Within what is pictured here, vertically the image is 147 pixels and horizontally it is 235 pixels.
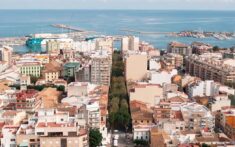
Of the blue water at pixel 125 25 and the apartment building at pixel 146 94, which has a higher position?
the apartment building at pixel 146 94

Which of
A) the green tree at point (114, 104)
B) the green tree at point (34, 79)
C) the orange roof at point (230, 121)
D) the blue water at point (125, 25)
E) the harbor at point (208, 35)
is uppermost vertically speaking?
the orange roof at point (230, 121)

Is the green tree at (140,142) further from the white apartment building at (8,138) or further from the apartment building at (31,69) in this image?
the apartment building at (31,69)

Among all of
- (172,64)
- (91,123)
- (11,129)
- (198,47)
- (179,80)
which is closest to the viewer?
(11,129)

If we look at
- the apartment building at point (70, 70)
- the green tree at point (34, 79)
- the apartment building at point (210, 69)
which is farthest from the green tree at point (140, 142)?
the apartment building at point (70, 70)

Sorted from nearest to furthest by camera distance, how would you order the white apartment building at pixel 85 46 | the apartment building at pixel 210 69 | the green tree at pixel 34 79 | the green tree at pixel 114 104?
the green tree at pixel 114 104
the apartment building at pixel 210 69
the green tree at pixel 34 79
the white apartment building at pixel 85 46

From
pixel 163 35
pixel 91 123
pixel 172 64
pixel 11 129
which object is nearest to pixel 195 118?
pixel 91 123

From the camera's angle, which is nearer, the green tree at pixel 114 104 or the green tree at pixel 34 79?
the green tree at pixel 114 104

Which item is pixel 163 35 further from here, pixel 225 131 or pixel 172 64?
pixel 225 131
